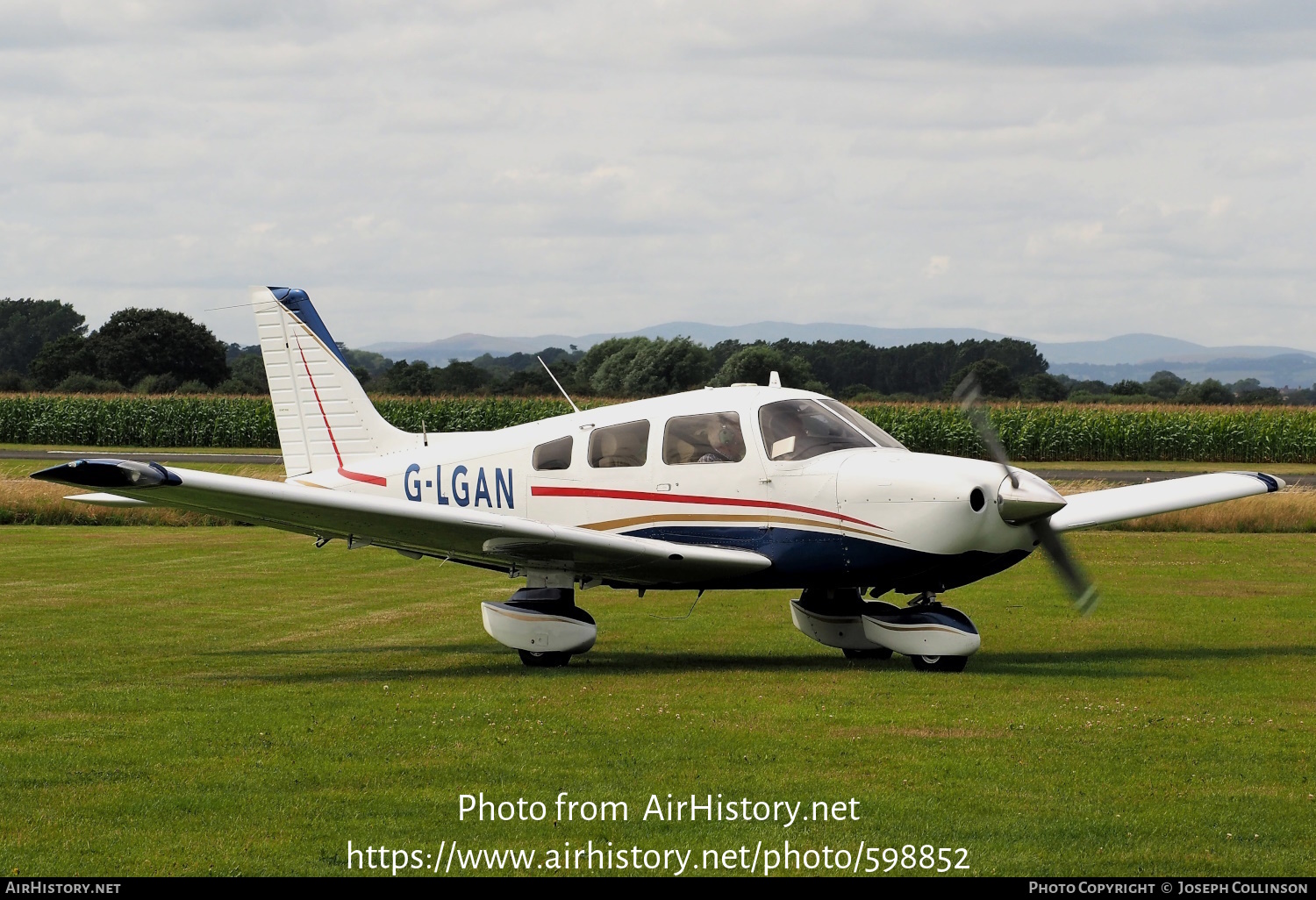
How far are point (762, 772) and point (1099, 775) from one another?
2009mm

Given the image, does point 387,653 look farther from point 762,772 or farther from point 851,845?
point 851,845

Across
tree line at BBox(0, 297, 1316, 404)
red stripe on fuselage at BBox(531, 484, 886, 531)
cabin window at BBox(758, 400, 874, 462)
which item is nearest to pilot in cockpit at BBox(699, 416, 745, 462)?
cabin window at BBox(758, 400, 874, 462)

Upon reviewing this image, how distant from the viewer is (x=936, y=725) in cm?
1012

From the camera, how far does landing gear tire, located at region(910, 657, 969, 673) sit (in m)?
12.9

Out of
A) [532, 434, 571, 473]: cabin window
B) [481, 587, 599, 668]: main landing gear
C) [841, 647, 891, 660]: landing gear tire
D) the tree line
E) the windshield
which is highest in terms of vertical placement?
the tree line

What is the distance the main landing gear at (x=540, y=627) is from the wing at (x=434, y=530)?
402 millimetres

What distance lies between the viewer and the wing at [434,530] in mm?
11656

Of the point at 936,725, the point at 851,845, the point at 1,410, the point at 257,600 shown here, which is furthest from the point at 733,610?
the point at 1,410

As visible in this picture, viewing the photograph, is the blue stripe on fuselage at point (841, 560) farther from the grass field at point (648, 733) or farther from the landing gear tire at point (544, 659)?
the landing gear tire at point (544, 659)

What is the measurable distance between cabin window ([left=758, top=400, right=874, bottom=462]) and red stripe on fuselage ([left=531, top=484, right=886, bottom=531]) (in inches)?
18.4

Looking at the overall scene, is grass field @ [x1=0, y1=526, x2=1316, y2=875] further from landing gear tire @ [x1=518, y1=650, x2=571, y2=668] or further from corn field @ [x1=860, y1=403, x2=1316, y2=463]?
corn field @ [x1=860, y1=403, x2=1316, y2=463]

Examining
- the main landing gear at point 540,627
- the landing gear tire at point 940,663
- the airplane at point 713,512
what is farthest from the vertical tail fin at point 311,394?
the landing gear tire at point 940,663

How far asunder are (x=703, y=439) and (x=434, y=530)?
2.70 meters

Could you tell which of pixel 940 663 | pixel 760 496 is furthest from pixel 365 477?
pixel 940 663
